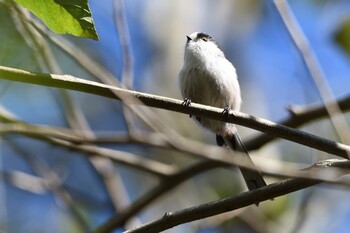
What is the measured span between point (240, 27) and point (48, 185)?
3.82 m

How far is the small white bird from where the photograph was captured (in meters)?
3.98

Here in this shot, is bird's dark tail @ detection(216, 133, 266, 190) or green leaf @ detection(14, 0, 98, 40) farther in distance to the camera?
bird's dark tail @ detection(216, 133, 266, 190)

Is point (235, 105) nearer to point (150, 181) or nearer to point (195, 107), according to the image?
point (195, 107)

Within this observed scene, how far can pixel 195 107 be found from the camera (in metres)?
2.32

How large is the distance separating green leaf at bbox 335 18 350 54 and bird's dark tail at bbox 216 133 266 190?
2.99ft

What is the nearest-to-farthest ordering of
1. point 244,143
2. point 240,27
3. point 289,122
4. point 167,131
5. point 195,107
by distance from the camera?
point 195,107 < point 167,131 < point 289,122 < point 244,143 < point 240,27

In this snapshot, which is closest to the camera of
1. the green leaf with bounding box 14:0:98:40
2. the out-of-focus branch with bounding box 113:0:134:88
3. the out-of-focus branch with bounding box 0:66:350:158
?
the green leaf with bounding box 14:0:98:40

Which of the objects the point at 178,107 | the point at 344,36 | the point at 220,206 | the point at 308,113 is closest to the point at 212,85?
the point at 308,113

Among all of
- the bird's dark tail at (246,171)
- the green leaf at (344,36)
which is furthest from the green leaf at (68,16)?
the green leaf at (344,36)

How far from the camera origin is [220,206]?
6.98 ft

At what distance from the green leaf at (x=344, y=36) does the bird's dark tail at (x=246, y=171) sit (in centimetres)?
91

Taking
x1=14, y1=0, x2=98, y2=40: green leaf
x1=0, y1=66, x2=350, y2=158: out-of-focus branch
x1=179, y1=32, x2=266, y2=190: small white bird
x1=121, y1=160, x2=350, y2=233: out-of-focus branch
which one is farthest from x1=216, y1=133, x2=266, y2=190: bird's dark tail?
x1=14, y1=0, x2=98, y2=40: green leaf

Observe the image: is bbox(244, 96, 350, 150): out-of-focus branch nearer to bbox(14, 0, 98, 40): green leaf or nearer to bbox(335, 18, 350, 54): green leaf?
bbox(335, 18, 350, 54): green leaf

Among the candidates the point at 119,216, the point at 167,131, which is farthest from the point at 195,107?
the point at 119,216
